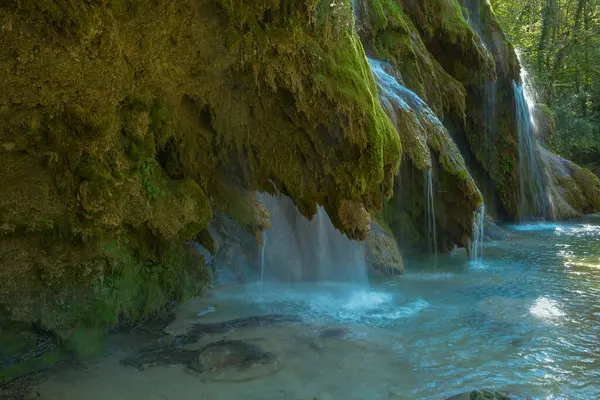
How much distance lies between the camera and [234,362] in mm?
4863

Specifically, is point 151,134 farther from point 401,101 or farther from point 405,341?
point 401,101

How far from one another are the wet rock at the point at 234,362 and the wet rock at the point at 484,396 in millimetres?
1747

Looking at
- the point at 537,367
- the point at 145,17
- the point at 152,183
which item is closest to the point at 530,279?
the point at 537,367

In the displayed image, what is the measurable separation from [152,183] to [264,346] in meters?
2.34

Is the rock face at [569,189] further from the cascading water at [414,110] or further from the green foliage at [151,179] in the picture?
the green foliage at [151,179]

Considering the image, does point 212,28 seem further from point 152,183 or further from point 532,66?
point 532,66

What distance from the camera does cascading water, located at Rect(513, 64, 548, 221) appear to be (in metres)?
16.2

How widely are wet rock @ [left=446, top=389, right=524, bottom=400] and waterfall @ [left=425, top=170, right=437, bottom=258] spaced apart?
5.80 meters

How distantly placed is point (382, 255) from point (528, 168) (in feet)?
31.6

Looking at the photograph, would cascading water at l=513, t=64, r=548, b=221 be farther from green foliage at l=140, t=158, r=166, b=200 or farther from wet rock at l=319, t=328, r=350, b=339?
green foliage at l=140, t=158, r=166, b=200

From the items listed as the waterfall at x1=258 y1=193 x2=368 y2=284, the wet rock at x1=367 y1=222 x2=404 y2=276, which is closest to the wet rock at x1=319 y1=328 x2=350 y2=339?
the waterfall at x1=258 y1=193 x2=368 y2=284

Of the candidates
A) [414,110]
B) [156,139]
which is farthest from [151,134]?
[414,110]

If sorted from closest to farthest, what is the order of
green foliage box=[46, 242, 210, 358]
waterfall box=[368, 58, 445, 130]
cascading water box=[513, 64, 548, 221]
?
1. green foliage box=[46, 242, 210, 358]
2. waterfall box=[368, 58, 445, 130]
3. cascading water box=[513, 64, 548, 221]

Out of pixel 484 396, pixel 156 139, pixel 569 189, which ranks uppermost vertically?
pixel 156 139
